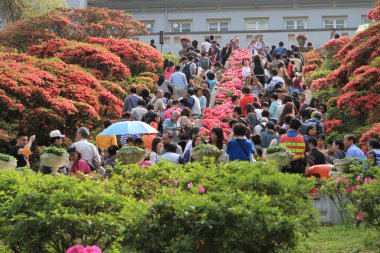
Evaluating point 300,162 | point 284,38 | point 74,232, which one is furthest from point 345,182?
point 284,38

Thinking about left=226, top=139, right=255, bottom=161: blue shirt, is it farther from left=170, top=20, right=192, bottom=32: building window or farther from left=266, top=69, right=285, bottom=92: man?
left=170, top=20, right=192, bottom=32: building window

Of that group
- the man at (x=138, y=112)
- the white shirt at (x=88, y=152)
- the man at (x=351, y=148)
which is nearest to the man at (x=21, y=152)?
the white shirt at (x=88, y=152)

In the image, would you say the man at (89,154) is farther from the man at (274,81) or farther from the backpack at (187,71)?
the backpack at (187,71)

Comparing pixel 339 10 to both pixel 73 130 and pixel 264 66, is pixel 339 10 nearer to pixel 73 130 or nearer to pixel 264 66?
pixel 264 66

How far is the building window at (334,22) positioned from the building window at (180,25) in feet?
24.3

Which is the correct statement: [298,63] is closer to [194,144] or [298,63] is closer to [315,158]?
[315,158]

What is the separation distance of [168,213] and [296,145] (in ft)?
20.6

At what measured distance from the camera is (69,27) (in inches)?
1300

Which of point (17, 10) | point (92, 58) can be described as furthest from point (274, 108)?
point (17, 10)

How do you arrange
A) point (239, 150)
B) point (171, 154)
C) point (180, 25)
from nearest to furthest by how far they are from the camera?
point (239, 150), point (171, 154), point (180, 25)

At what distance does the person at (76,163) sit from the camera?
47.4ft

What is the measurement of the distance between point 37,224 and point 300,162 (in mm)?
5942

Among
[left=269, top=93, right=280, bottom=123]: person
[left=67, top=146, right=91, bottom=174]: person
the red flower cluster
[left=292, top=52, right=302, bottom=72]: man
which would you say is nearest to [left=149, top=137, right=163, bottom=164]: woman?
[left=67, top=146, right=91, bottom=174]: person

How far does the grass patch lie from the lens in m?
10.0
